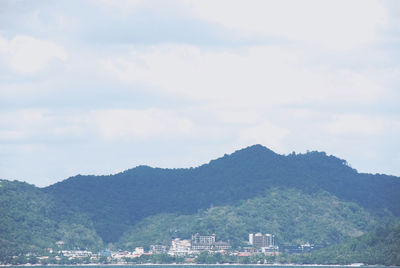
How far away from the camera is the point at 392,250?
198m

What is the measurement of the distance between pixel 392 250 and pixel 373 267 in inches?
241

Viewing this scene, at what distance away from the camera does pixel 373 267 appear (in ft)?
643
